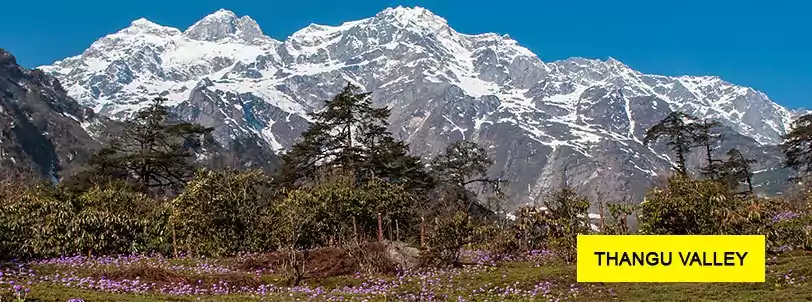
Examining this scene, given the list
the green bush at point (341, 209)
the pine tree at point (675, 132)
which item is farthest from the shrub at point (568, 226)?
the pine tree at point (675, 132)

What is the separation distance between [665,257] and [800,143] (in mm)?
53619

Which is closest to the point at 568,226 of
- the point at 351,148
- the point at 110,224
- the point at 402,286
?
the point at 402,286

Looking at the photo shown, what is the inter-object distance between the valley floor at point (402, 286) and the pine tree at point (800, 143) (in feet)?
130

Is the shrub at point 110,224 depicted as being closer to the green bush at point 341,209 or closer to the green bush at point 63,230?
the green bush at point 63,230

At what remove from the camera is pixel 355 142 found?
1849 inches

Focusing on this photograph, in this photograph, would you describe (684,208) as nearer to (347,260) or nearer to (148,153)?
(347,260)

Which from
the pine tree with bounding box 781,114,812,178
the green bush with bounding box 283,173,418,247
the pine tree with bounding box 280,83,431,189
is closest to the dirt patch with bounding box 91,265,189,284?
the green bush with bounding box 283,173,418,247

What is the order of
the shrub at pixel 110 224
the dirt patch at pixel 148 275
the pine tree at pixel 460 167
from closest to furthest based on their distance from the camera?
the dirt patch at pixel 148 275 → the shrub at pixel 110 224 → the pine tree at pixel 460 167

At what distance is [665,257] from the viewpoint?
809cm

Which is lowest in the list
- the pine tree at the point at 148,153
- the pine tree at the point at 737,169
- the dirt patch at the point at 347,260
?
the dirt patch at the point at 347,260

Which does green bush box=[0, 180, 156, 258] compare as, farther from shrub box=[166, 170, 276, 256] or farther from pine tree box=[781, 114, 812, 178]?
pine tree box=[781, 114, 812, 178]

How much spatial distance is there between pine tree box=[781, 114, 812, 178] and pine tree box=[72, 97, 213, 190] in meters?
46.3

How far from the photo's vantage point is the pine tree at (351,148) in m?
45.3

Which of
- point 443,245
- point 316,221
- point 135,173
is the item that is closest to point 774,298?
point 443,245
